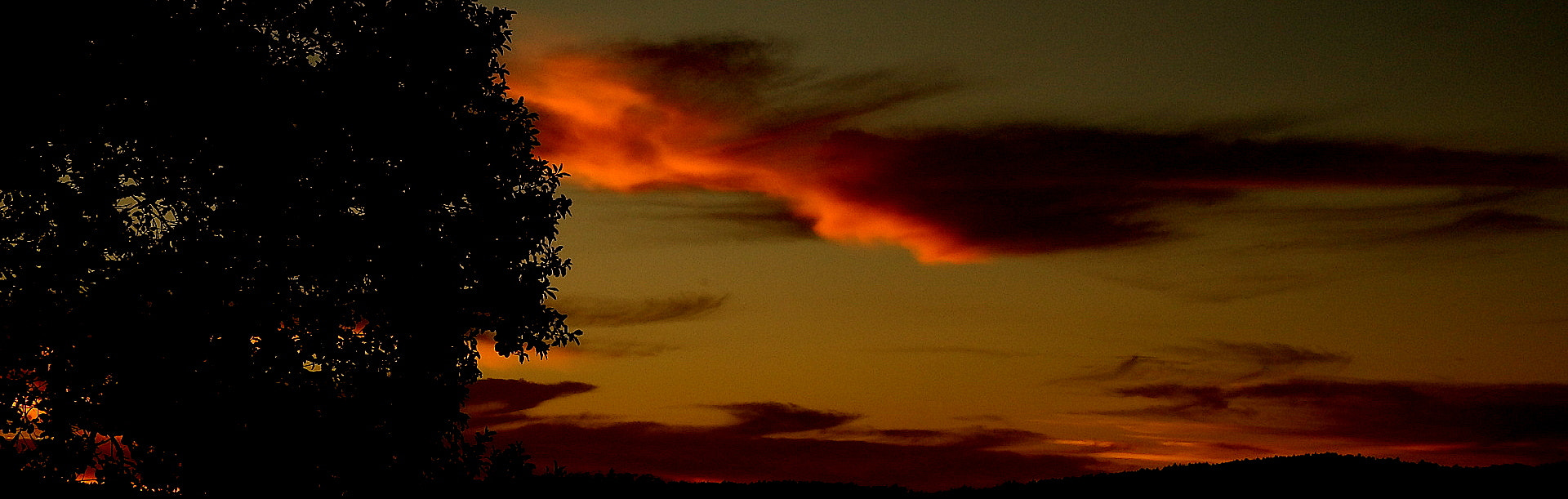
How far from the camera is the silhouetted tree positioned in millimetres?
19203

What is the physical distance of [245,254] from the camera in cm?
1970

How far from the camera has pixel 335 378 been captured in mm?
20375

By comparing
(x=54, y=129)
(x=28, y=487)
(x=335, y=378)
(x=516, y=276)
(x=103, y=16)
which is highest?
(x=103, y=16)

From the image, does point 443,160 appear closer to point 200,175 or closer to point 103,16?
point 200,175

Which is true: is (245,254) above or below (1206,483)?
above

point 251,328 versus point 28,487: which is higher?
point 251,328

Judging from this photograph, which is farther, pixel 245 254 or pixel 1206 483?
pixel 1206 483

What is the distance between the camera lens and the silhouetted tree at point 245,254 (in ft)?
63.0

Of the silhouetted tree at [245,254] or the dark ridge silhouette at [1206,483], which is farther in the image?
the dark ridge silhouette at [1206,483]

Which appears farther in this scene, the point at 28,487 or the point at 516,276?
the point at 516,276

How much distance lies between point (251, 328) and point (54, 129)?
14.7ft

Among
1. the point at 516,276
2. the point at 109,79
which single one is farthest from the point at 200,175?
the point at 516,276

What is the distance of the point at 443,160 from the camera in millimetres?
21344

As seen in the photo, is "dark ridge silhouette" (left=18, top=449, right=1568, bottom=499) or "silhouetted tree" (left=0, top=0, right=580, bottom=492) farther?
"dark ridge silhouette" (left=18, top=449, right=1568, bottom=499)
